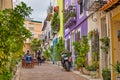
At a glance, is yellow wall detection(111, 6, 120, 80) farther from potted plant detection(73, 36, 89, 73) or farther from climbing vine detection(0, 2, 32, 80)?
climbing vine detection(0, 2, 32, 80)

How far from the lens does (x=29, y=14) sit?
24.8 feet

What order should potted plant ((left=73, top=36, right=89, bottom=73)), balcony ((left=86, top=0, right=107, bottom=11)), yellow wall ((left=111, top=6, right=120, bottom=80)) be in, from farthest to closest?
potted plant ((left=73, top=36, right=89, bottom=73)) < balcony ((left=86, top=0, right=107, bottom=11)) < yellow wall ((left=111, top=6, right=120, bottom=80))

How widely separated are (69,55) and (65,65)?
4.22 ft

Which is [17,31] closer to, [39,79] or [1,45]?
[1,45]

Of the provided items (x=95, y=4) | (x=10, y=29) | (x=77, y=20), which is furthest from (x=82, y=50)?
(x=10, y=29)

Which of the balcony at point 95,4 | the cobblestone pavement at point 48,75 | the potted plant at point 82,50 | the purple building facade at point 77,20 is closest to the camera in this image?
the balcony at point 95,4

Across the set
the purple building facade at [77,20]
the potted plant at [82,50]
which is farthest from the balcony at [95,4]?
the purple building facade at [77,20]

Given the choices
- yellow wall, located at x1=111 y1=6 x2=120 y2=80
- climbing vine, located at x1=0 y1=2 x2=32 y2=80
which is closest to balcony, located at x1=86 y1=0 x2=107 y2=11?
yellow wall, located at x1=111 y1=6 x2=120 y2=80

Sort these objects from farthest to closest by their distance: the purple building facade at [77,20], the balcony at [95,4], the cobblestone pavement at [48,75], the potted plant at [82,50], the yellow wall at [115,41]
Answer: the purple building facade at [77,20] < the potted plant at [82,50] < the cobblestone pavement at [48,75] < the balcony at [95,4] < the yellow wall at [115,41]

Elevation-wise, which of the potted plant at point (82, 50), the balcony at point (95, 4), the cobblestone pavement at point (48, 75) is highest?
the balcony at point (95, 4)

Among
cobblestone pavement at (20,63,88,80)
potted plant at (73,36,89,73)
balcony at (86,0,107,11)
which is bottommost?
cobblestone pavement at (20,63,88,80)

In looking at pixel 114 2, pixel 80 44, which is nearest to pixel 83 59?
pixel 80 44

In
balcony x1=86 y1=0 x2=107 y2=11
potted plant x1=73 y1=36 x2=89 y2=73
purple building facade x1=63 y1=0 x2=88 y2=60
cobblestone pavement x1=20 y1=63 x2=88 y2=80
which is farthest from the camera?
purple building facade x1=63 y1=0 x2=88 y2=60

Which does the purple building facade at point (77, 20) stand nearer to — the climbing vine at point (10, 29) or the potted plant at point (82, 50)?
the potted plant at point (82, 50)
